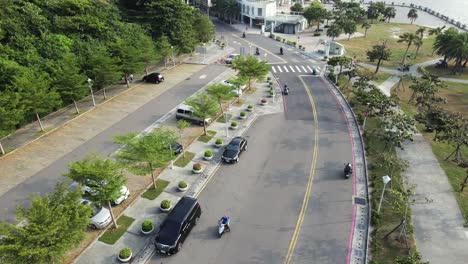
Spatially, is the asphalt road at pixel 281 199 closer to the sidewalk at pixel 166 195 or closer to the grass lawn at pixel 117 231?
the sidewalk at pixel 166 195

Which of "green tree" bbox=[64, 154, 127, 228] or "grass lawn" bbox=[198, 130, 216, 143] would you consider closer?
"green tree" bbox=[64, 154, 127, 228]

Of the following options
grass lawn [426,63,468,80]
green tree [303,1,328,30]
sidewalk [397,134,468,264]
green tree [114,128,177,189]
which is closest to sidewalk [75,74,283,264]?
green tree [114,128,177,189]

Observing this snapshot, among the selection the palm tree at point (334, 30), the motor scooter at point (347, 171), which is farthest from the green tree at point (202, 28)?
the motor scooter at point (347, 171)

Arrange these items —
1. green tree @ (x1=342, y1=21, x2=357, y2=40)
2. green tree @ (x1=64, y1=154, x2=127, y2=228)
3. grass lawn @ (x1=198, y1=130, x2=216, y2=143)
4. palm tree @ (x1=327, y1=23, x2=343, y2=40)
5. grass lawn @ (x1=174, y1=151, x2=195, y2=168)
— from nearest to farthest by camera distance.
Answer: green tree @ (x1=64, y1=154, x2=127, y2=228) → grass lawn @ (x1=174, y1=151, x2=195, y2=168) → grass lawn @ (x1=198, y1=130, x2=216, y2=143) → palm tree @ (x1=327, y1=23, x2=343, y2=40) → green tree @ (x1=342, y1=21, x2=357, y2=40)

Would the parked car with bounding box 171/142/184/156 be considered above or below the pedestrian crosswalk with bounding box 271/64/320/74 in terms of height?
below

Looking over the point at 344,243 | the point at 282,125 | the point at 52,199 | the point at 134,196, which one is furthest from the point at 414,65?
the point at 52,199

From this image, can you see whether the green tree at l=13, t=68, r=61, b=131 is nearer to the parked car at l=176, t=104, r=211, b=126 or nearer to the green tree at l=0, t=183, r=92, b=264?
the parked car at l=176, t=104, r=211, b=126

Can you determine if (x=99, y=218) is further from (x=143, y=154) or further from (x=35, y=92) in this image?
(x=35, y=92)

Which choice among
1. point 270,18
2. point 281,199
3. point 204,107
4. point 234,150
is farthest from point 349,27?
point 281,199
